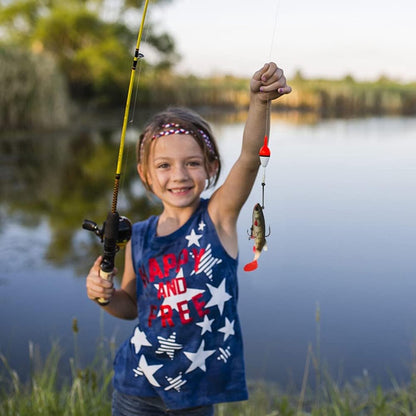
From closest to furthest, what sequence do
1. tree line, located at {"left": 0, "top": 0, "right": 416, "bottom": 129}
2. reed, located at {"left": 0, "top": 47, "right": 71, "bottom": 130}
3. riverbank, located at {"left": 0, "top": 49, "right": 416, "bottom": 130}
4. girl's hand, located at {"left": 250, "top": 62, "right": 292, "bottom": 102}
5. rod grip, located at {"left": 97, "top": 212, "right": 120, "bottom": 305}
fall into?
1. girl's hand, located at {"left": 250, "top": 62, "right": 292, "bottom": 102}
2. rod grip, located at {"left": 97, "top": 212, "right": 120, "bottom": 305}
3. reed, located at {"left": 0, "top": 47, "right": 71, "bottom": 130}
4. riverbank, located at {"left": 0, "top": 49, "right": 416, "bottom": 130}
5. tree line, located at {"left": 0, "top": 0, "right": 416, "bottom": 129}

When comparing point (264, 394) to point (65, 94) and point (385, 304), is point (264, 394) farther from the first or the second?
point (65, 94)

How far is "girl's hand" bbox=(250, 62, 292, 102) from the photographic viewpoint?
46.8 inches

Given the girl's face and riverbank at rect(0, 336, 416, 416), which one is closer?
the girl's face

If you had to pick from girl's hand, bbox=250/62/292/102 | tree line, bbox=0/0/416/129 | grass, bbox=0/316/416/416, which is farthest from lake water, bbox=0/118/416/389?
tree line, bbox=0/0/416/129

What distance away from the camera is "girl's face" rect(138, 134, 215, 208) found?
163 centimetres

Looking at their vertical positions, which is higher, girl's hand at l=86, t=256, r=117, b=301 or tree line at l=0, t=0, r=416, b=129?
tree line at l=0, t=0, r=416, b=129

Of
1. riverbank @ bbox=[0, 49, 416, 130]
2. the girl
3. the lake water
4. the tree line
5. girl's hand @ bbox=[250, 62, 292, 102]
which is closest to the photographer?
girl's hand @ bbox=[250, 62, 292, 102]

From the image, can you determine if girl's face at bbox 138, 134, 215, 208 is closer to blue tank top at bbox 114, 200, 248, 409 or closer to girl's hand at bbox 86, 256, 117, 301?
blue tank top at bbox 114, 200, 248, 409

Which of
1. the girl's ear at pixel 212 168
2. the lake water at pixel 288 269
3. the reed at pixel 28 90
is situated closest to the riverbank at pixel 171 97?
the reed at pixel 28 90

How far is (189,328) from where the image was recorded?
1.58m

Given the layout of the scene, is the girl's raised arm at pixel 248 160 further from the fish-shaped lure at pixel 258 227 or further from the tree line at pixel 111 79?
the tree line at pixel 111 79

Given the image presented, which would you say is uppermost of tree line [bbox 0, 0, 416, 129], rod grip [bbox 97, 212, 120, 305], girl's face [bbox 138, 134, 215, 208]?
tree line [bbox 0, 0, 416, 129]

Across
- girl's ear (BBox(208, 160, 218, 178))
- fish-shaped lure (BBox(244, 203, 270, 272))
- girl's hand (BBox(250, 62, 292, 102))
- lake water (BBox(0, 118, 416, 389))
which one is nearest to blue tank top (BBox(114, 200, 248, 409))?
girl's ear (BBox(208, 160, 218, 178))

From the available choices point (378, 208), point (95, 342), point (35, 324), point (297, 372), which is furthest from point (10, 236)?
point (378, 208)
